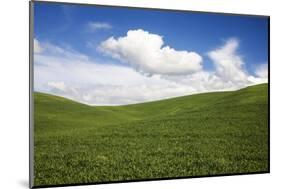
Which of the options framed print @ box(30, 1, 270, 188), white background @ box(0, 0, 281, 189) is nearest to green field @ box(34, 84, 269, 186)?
framed print @ box(30, 1, 270, 188)

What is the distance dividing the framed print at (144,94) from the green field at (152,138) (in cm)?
1

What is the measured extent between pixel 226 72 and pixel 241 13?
3.17 ft

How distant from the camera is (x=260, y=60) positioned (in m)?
7.82

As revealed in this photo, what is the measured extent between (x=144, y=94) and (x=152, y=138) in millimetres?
669

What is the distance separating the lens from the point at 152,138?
7.27 metres

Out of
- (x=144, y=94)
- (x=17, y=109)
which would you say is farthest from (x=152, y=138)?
(x=17, y=109)

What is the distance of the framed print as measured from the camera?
675 centimetres

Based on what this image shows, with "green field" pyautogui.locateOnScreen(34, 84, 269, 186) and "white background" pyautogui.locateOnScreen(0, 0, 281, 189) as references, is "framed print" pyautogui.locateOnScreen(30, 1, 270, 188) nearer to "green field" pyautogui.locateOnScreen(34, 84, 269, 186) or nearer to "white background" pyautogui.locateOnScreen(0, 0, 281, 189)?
"green field" pyautogui.locateOnScreen(34, 84, 269, 186)

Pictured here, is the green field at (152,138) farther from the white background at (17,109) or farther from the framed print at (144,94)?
the white background at (17,109)

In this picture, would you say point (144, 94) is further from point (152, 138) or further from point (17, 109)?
point (17, 109)

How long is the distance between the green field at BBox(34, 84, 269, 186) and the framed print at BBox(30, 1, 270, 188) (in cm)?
1

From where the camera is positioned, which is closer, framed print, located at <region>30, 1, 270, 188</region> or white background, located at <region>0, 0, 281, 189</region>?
framed print, located at <region>30, 1, 270, 188</region>
